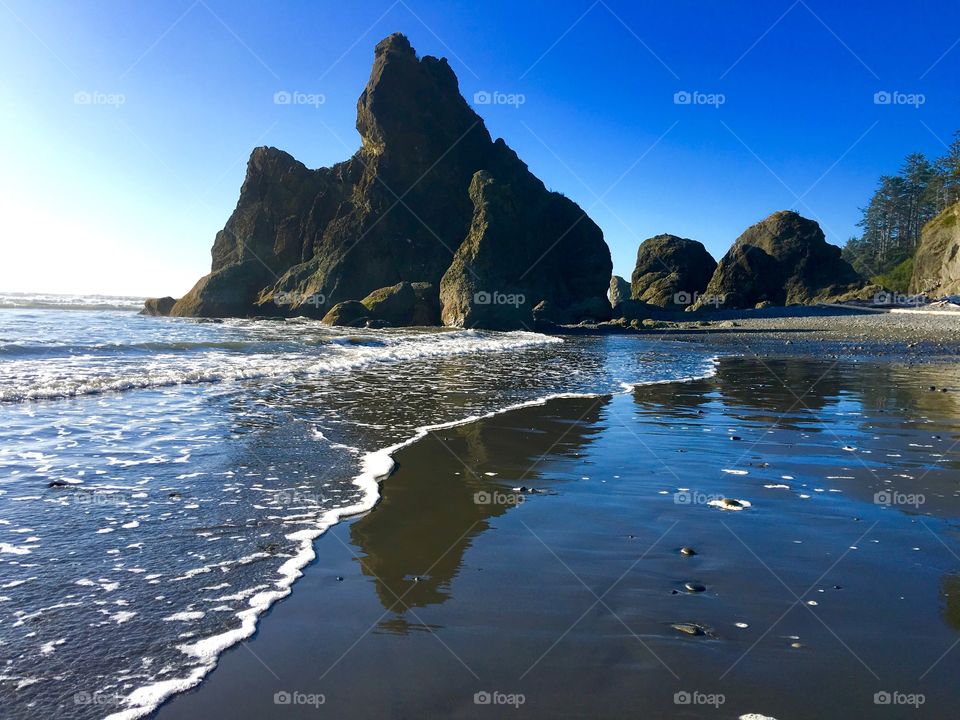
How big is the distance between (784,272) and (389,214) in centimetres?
3893

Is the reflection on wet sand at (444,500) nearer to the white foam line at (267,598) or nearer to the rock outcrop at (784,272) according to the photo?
the white foam line at (267,598)

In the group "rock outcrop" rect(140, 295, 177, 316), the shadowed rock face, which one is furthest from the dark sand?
"rock outcrop" rect(140, 295, 177, 316)

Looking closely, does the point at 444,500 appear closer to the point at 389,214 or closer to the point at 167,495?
the point at 167,495

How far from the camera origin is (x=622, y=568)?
13.2ft

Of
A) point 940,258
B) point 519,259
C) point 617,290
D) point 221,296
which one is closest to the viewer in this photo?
point 519,259

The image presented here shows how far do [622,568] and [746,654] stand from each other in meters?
1.10

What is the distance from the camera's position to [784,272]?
198 feet

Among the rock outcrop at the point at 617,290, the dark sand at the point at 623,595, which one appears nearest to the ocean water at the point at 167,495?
the dark sand at the point at 623,595

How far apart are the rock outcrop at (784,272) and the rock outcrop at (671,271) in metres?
1.91

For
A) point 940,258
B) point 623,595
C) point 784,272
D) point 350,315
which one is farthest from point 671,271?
point 623,595

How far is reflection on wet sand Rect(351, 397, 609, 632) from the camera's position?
12.6 feet

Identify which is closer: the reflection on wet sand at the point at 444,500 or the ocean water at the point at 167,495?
the ocean water at the point at 167,495

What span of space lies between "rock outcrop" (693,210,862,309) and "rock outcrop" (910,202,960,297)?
556 cm

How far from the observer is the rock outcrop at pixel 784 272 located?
57.5 metres
